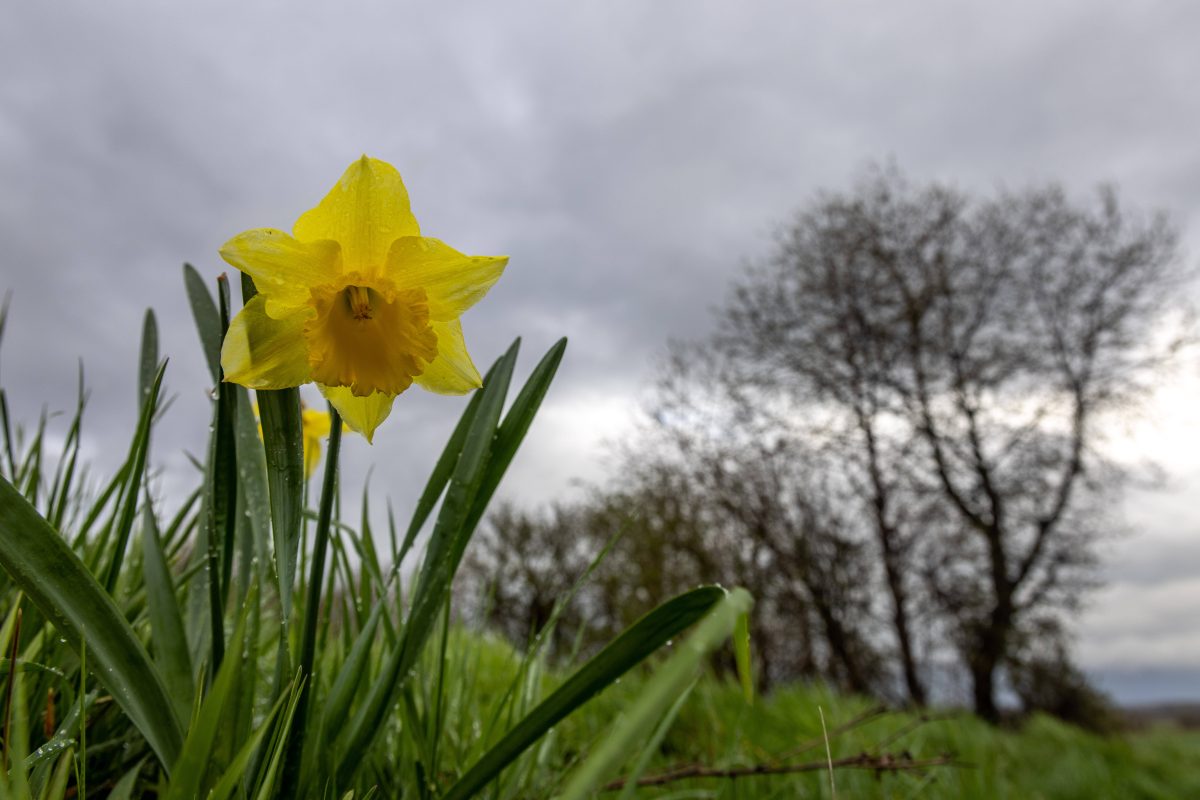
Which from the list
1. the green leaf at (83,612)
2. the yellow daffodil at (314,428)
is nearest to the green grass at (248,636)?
the green leaf at (83,612)

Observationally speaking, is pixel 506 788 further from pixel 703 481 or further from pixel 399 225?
pixel 703 481

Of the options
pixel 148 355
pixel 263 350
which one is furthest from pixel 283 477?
pixel 148 355

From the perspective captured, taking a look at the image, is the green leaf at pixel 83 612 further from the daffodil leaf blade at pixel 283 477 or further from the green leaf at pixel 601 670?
the green leaf at pixel 601 670

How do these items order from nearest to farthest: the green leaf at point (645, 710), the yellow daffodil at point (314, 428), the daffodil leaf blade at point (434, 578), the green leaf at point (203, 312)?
1. the green leaf at point (645, 710)
2. the daffodil leaf blade at point (434, 578)
3. the green leaf at point (203, 312)
4. the yellow daffodil at point (314, 428)

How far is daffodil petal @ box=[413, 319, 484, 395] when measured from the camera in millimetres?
832

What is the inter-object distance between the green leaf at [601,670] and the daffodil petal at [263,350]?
35 cm

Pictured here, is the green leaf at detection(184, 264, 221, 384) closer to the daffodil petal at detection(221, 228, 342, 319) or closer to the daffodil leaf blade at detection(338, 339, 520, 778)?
the daffodil petal at detection(221, 228, 342, 319)

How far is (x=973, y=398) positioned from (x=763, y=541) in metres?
3.12

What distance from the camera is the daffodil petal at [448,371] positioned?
83 centimetres

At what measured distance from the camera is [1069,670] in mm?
9539

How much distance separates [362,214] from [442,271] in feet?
0.30

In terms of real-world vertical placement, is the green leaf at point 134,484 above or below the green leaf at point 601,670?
above

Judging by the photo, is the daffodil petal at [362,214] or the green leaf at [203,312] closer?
the daffodil petal at [362,214]

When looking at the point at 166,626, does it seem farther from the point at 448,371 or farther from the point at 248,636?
the point at 448,371
